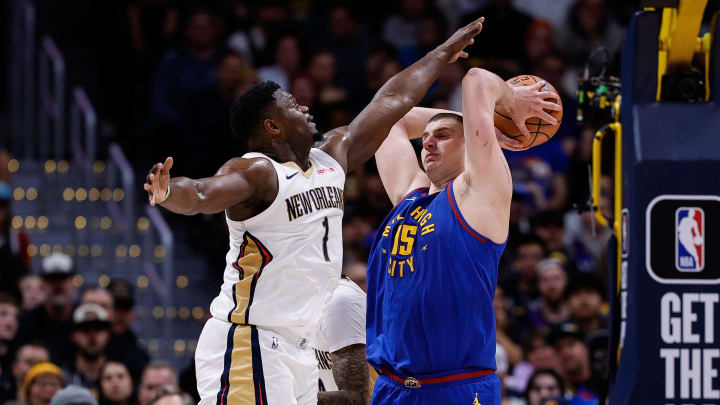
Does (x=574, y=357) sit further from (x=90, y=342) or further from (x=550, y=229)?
(x=90, y=342)

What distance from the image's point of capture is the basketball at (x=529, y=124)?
5531mm

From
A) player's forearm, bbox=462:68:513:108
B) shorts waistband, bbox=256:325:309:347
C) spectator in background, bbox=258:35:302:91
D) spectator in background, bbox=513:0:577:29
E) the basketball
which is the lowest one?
shorts waistband, bbox=256:325:309:347

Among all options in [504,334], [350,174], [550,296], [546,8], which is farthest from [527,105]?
[546,8]

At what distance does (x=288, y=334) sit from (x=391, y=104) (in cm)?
129

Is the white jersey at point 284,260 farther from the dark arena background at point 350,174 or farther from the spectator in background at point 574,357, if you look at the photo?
the spectator in background at point 574,357

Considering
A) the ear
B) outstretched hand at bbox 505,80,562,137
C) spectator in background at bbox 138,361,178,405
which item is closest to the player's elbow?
outstretched hand at bbox 505,80,562,137

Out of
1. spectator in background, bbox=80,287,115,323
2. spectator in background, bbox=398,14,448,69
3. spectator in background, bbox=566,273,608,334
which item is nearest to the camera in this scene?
spectator in background, bbox=80,287,115,323

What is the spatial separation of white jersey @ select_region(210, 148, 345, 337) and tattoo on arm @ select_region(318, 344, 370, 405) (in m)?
0.41

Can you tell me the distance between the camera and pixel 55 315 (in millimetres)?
9891

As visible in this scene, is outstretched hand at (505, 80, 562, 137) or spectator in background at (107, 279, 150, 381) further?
spectator in background at (107, 279, 150, 381)

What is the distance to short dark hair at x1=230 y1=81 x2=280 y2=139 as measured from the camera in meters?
5.54

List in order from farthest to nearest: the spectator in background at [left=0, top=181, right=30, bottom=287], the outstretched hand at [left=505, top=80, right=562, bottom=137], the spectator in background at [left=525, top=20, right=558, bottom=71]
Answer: the spectator in background at [left=525, top=20, right=558, bottom=71] → the spectator in background at [left=0, top=181, right=30, bottom=287] → the outstretched hand at [left=505, top=80, right=562, bottom=137]

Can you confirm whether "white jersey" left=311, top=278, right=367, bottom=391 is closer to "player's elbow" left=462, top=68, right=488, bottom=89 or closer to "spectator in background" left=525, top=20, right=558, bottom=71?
"player's elbow" left=462, top=68, right=488, bottom=89

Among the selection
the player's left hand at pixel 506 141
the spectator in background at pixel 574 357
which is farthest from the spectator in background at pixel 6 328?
the player's left hand at pixel 506 141
